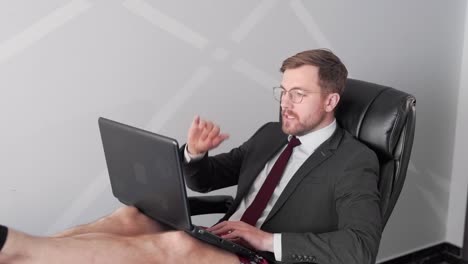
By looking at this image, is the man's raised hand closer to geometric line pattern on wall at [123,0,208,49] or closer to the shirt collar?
the shirt collar

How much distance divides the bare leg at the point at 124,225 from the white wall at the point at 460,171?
2144 millimetres

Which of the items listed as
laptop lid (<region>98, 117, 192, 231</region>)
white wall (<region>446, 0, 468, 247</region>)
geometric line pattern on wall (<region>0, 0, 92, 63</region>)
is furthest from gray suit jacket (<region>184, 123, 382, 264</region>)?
white wall (<region>446, 0, 468, 247</region>)

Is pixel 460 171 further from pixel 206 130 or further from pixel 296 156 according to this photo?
pixel 206 130

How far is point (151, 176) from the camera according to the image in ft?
4.29

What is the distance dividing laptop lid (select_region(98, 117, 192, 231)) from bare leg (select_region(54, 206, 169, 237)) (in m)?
0.02

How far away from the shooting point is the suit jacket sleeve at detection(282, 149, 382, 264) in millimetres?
1386

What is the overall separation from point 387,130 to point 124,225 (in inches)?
35.3

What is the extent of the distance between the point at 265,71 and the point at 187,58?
411 millimetres

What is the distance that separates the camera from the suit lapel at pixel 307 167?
5.47ft

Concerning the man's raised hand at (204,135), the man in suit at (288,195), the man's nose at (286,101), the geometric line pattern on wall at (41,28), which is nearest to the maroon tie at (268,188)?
the man in suit at (288,195)

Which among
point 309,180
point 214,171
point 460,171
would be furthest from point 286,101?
point 460,171

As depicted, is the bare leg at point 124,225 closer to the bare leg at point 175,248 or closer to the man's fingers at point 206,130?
the bare leg at point 175,248

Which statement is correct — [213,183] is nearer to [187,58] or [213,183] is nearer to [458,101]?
[187,58]

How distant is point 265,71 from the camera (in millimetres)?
2424
